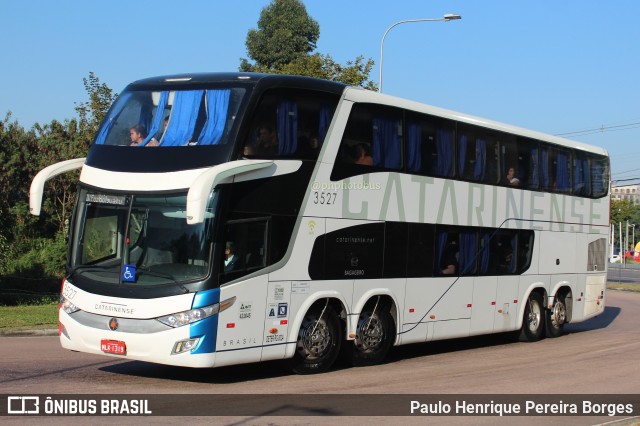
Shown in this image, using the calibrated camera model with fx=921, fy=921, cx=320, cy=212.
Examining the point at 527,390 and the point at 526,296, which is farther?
the point at 526,296

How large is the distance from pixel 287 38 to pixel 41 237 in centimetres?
4845

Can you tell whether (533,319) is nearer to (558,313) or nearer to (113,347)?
(558,313)

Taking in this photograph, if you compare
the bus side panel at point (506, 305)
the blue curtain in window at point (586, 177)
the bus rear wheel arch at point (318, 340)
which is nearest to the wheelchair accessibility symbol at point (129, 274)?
the bus rear wheel arch at point (318, 340)

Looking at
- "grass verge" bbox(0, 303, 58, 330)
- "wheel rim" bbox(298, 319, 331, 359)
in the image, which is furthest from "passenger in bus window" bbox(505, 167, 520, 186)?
"grass verge" bbox(0, 303, 58, 330)

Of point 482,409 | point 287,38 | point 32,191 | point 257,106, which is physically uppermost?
point 287,38

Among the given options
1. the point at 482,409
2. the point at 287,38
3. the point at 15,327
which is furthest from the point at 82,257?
the point at 287,38

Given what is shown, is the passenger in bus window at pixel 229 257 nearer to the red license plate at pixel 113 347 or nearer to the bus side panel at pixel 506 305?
the red license plate at pixel 113 347

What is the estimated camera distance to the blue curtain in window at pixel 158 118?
42.5 ft

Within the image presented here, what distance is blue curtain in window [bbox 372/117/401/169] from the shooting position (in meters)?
15.3

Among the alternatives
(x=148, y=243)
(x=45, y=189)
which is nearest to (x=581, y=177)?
(x=148, y=243)

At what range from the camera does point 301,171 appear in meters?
13.7

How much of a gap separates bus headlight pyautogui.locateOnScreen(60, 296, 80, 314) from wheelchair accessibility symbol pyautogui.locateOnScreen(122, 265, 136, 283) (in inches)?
36.9

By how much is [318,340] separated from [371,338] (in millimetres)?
1597

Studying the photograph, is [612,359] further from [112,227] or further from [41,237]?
[41,237]
